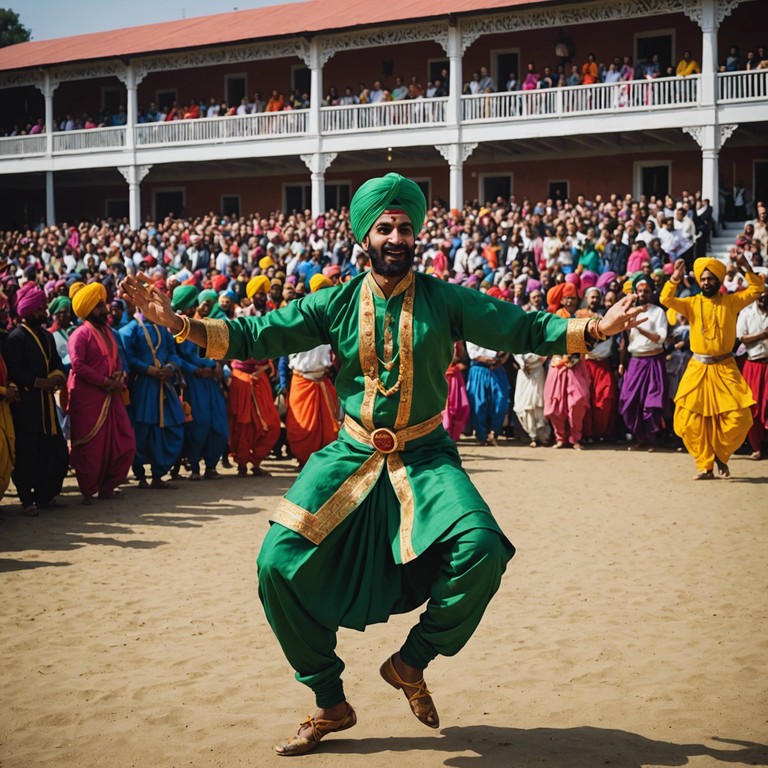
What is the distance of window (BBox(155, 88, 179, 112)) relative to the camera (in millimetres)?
34969

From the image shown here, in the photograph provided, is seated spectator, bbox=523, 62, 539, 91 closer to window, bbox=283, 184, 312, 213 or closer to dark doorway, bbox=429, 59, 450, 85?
dark doorway, bbox=429, 59, 450, 85

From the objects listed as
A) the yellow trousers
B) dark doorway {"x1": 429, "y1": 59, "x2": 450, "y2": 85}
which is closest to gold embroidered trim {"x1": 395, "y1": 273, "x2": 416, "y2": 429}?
the yellow trousers

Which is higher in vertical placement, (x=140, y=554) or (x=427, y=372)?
(x=427, y=372)

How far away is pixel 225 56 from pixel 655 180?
467 inches

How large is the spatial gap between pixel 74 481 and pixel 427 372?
7700 millimetres

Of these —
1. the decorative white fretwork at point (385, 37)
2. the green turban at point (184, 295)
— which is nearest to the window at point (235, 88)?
the decorative white fretwork at point (385, 37)

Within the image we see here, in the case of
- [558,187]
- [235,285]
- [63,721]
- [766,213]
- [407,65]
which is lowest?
[63,721]

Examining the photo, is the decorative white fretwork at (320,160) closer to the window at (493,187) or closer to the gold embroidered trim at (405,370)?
the window at (493,187)

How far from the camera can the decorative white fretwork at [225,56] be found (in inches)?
1166

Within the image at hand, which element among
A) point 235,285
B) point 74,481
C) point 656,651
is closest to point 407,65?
point 235,285

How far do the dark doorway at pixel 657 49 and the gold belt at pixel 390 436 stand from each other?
81.8 feet

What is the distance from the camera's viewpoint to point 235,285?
54.5ft

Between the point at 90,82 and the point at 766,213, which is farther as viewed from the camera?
the point at 90,82

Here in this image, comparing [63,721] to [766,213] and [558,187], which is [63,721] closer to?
[766,213]
